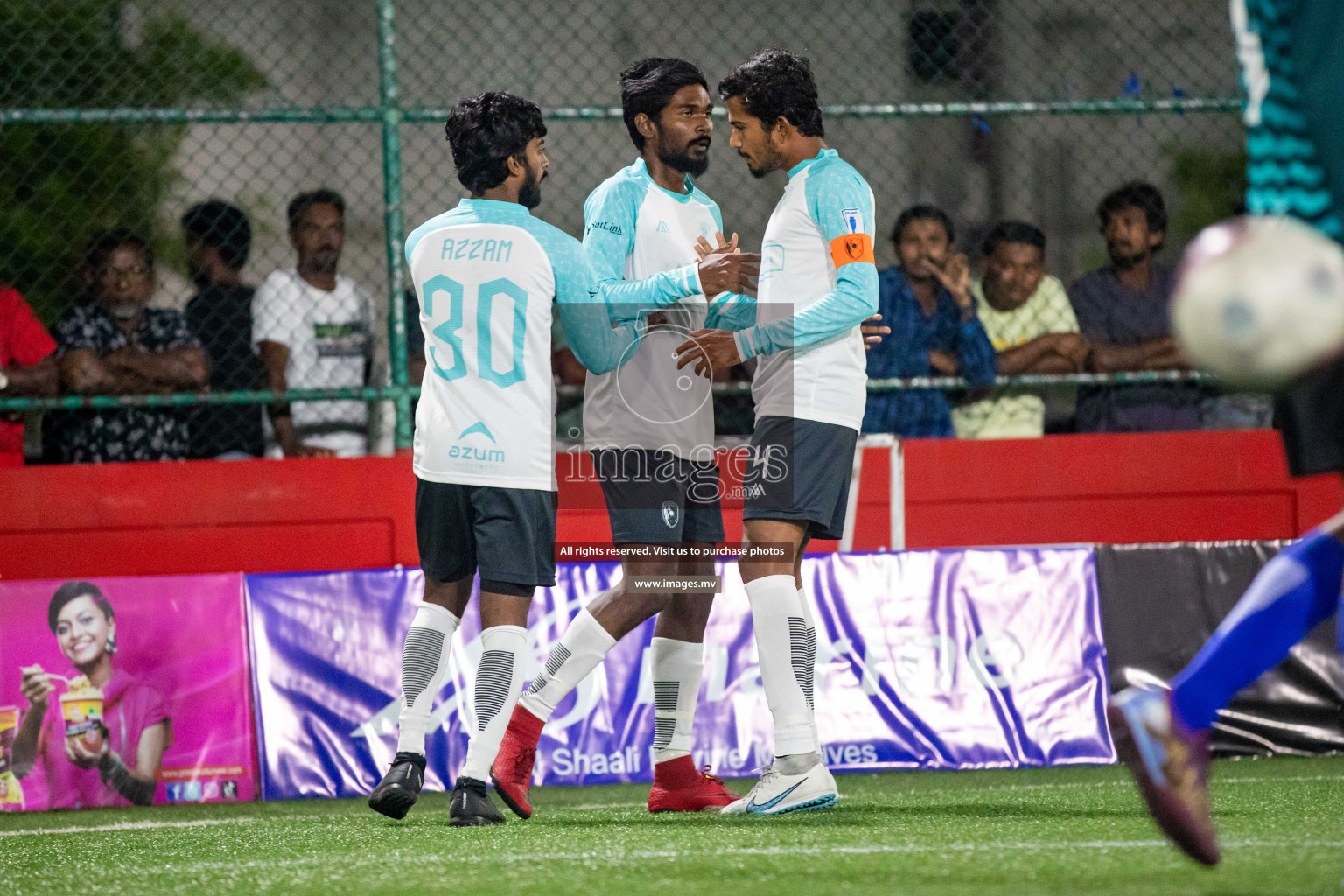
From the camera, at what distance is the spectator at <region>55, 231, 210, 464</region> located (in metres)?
6.48

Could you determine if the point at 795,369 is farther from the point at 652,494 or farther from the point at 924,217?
the point at 924,217

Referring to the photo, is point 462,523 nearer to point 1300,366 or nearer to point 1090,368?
point 1300,366

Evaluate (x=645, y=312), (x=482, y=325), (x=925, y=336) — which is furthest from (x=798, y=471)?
(x=925, y=336)

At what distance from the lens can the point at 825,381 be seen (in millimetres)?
4363

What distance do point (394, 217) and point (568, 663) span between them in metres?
2.85

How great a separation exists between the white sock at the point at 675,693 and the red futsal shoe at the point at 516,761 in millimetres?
469

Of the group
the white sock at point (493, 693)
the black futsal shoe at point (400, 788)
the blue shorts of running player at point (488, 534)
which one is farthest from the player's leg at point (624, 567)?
the black futsal shoe at point (400, 788)

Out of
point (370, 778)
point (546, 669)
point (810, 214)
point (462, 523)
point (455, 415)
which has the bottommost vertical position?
point (370, 778)

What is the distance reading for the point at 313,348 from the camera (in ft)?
22.7

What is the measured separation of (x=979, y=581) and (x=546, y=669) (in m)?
2.22

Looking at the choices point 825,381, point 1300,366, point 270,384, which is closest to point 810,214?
point 825,381

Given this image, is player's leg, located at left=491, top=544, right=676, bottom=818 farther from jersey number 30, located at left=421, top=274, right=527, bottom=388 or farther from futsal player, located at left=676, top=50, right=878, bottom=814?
jersey number 30, located at left=421, top=274, right=527, bottom=388

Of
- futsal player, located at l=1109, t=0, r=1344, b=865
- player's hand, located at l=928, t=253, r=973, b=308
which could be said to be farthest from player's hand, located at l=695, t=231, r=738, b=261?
player's hand, located at l=928, t=253, r=973, b=308

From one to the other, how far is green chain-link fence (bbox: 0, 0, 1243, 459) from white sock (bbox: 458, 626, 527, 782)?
2.40 metres
